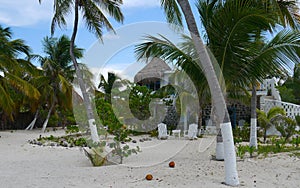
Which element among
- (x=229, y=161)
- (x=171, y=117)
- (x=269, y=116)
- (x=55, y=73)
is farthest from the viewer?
(x=55, y=73)

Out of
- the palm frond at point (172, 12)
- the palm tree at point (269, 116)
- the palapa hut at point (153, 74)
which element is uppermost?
the palapa hut at point (153, 74)

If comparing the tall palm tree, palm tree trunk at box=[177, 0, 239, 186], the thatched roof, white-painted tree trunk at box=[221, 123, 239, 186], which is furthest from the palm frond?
the thatched roof

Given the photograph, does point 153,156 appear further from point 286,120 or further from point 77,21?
point 286,120

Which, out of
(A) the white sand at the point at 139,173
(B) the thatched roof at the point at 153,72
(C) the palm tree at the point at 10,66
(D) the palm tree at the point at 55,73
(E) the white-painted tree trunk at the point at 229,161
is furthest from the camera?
(B) the thatched roof at the point at 153,72

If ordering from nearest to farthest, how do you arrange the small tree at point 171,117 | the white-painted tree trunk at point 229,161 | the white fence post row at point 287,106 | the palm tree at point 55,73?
the white-painted tree trunk at point 229,161 → the white fence post row at point 287,106 → the small tree at point 171,117 → the palm tree at point 55,73

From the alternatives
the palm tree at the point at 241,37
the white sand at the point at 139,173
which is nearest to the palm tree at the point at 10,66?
the white sand at the point at 139,173

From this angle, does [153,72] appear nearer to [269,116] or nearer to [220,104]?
[269,116]

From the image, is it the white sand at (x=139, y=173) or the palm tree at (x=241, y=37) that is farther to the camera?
the palm tree at (x=241, y=37)

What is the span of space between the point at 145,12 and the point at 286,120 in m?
7.64

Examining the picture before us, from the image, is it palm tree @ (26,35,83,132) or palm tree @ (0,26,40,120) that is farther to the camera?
palm tree @ (26,35,83,132)

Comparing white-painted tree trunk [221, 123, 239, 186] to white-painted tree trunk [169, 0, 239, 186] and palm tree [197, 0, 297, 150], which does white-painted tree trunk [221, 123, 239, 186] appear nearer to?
white-painted tree trunk [169, 0, 239, 186]

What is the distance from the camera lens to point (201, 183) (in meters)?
5.49

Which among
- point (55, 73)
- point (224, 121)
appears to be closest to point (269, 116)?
point (224, 121)

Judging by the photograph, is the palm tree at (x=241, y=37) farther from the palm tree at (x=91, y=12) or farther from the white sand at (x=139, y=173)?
the palm tree at (x=91, y=12)
